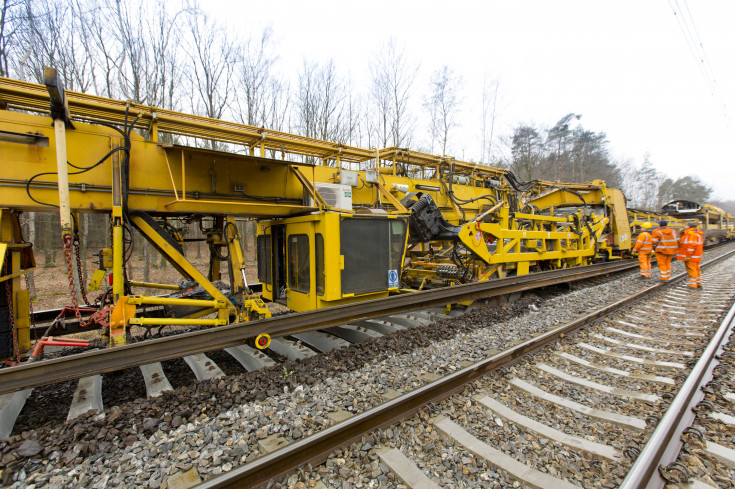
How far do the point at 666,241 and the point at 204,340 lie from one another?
11430mm

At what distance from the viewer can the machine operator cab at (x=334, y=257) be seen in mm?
4293

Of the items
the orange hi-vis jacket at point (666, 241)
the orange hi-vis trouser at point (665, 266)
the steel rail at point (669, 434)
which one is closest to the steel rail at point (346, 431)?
the steel rail at point (669, 434)

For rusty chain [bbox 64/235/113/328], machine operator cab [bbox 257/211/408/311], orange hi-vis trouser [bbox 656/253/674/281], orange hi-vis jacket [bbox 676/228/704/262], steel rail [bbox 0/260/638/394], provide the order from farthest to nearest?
orange hi-vis trouser [bbox 656/253/674/281] → orange hi-vis jacket [bbox 676/228/704/262] → machine operator cab [bbox 257/211/408/311] → rusty chain [bbox 64/235/113/328] → steel rail [bbox 0/260/638/394]

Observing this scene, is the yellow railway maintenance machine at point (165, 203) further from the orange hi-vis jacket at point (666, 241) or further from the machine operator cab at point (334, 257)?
the orange hi-vis jacket at point (666, 241)

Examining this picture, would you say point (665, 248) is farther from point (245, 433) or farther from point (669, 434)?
point (245, 433)

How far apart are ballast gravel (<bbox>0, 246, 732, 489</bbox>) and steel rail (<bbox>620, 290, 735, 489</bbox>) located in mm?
346

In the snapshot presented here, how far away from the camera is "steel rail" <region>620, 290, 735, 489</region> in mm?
2006

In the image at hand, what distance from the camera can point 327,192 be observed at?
4.88m

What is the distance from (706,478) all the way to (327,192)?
4534mm

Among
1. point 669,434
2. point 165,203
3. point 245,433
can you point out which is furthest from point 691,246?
point 165,203

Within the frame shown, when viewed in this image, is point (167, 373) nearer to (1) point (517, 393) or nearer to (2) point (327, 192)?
(2) point (327, 192)

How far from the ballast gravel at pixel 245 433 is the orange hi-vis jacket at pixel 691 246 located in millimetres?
8401

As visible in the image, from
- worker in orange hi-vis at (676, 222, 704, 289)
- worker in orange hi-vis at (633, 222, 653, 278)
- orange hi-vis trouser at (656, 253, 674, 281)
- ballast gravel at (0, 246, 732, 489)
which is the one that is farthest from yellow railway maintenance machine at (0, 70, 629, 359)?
worker in orange hi-vis at (633, 222, 653, 278)

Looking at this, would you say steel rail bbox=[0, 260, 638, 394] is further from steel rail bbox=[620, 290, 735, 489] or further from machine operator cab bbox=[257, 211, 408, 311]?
steel rail bbox=[620, 290, 735, 489]
